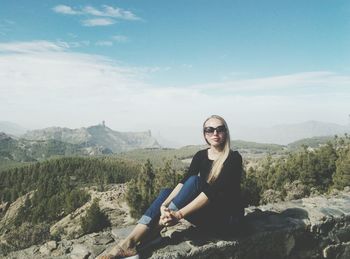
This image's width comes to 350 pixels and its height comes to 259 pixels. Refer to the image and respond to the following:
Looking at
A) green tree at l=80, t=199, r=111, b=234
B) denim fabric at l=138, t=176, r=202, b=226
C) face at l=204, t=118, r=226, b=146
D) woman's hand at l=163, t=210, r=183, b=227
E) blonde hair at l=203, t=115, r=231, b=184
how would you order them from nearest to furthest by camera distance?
woman's hand at l=163, t=210, r=183, b=227
denim fabric at l=138, t=176, r=202, b=226
blonde hair at l=203, t=115, r=231, b=184
face at l=204, t=118, r=226, b=146
green tree at l=80, t=199, r=111, b=234

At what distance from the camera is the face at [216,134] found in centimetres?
444

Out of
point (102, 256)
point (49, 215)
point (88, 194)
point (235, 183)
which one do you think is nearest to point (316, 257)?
point (235, 183)

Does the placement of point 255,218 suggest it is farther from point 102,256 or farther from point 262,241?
point 102,256

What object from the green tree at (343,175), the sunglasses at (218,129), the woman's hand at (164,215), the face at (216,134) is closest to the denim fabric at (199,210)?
the woman's hand at (164,215)

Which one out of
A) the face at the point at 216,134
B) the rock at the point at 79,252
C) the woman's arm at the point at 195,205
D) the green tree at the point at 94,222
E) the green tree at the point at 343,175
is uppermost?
the face at the point at 216,134

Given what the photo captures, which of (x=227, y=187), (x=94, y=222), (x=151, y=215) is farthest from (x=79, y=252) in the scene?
(x=94, y=222)

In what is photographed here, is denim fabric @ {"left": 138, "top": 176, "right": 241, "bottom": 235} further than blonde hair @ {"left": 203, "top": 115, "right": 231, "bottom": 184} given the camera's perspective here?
No

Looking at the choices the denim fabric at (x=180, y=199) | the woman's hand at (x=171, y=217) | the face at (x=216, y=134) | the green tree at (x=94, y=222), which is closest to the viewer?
the woman's hand at (x=171, y=217)

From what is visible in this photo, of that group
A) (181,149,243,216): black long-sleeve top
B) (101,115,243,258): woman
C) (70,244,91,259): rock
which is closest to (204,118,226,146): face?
(101,115,243,258): woman

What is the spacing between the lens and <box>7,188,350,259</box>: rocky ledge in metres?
3.86

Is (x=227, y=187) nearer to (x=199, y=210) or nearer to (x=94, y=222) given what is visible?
(x=199, y=210)

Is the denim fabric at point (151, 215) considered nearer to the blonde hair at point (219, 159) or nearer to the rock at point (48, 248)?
the blonde hair at point (219, 159)

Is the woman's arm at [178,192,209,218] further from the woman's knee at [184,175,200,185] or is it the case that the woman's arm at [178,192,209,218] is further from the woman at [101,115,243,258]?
the woman's knee at [184,175,200,185]

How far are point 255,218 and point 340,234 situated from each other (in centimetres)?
129
